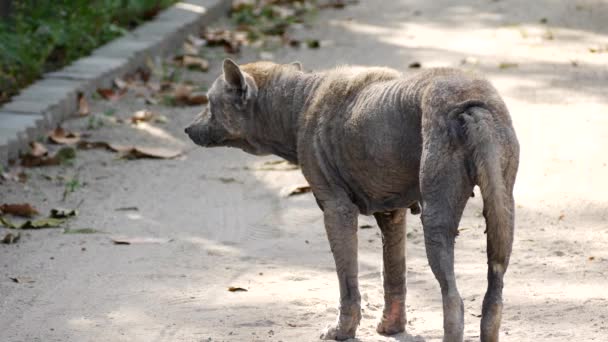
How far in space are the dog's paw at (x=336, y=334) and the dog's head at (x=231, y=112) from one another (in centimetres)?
105

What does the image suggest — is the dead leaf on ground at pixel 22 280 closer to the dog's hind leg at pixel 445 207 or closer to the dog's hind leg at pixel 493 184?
the dog's hind leg at pixel 445 207

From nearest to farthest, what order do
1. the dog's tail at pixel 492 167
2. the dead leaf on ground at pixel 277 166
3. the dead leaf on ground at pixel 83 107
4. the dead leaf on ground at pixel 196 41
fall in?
the dog's tail at pixel 492 167 → the dead leaf on ground at pixel 277 166 → the dead leaf on ground at pixel 83 107 → the dead leaf on ground at pixel 196 41

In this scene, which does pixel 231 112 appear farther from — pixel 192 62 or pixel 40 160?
pixel 192 62

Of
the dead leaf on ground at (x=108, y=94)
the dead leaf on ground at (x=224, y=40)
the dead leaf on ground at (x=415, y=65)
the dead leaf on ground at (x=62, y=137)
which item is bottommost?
the dead leaf on ground at (x=62, y=137)

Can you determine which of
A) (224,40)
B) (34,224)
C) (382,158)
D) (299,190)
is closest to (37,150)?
(34,224)

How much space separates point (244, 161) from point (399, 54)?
2.95m

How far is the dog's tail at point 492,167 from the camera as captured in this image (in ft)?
14.6

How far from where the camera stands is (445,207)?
4.60 metres

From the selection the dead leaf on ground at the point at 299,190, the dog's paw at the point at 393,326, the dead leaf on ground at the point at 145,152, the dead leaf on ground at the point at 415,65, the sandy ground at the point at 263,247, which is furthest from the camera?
the dead leaf on ground at the point at 415,65

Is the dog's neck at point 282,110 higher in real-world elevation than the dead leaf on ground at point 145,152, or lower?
higher

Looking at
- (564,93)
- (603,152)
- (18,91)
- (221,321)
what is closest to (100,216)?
(221,321)

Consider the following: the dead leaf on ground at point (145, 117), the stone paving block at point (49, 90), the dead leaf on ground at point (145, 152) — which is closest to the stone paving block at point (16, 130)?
the stone paving block at point (49, 90)

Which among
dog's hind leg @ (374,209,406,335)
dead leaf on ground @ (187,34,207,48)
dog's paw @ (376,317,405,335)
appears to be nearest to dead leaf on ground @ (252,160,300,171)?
dog's hind leg @ (374,209,406,335)

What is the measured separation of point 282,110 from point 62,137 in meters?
4.07
